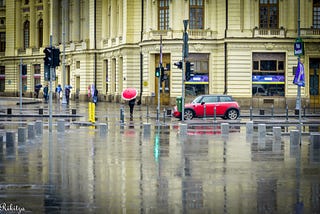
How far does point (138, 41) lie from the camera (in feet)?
241

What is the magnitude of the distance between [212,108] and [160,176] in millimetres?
28885

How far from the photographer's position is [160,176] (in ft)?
56.0

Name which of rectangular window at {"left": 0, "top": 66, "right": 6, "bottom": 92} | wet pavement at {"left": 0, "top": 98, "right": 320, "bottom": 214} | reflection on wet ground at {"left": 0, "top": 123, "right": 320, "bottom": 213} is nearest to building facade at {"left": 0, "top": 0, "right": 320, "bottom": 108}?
wet pavement at {"left": 0, "top": 98, "right": 320, "bottom": 214}

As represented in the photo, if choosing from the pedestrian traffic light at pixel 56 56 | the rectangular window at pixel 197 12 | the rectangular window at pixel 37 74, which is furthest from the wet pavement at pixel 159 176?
the rectangular window at pixel 37 74

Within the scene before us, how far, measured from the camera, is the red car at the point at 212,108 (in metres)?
45.7

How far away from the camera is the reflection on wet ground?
1327 centimetres

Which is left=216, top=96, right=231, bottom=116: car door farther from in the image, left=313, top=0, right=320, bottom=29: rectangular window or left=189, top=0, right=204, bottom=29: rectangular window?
left=189, top=0, right=204, bottom=29: rectangular window

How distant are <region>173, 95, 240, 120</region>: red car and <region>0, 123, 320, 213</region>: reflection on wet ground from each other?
713 inches

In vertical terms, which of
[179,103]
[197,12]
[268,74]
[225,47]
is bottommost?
[179,103]

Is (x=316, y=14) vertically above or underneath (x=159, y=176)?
above

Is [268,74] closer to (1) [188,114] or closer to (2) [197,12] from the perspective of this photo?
(2) [197,12]

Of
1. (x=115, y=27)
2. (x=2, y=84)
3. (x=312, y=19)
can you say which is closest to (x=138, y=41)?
(x=115, y=27)

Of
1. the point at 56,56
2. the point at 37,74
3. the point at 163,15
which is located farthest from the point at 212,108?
the point at 37,74

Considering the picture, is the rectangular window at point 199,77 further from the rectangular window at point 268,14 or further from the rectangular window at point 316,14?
the rectangular window at point 316,14
